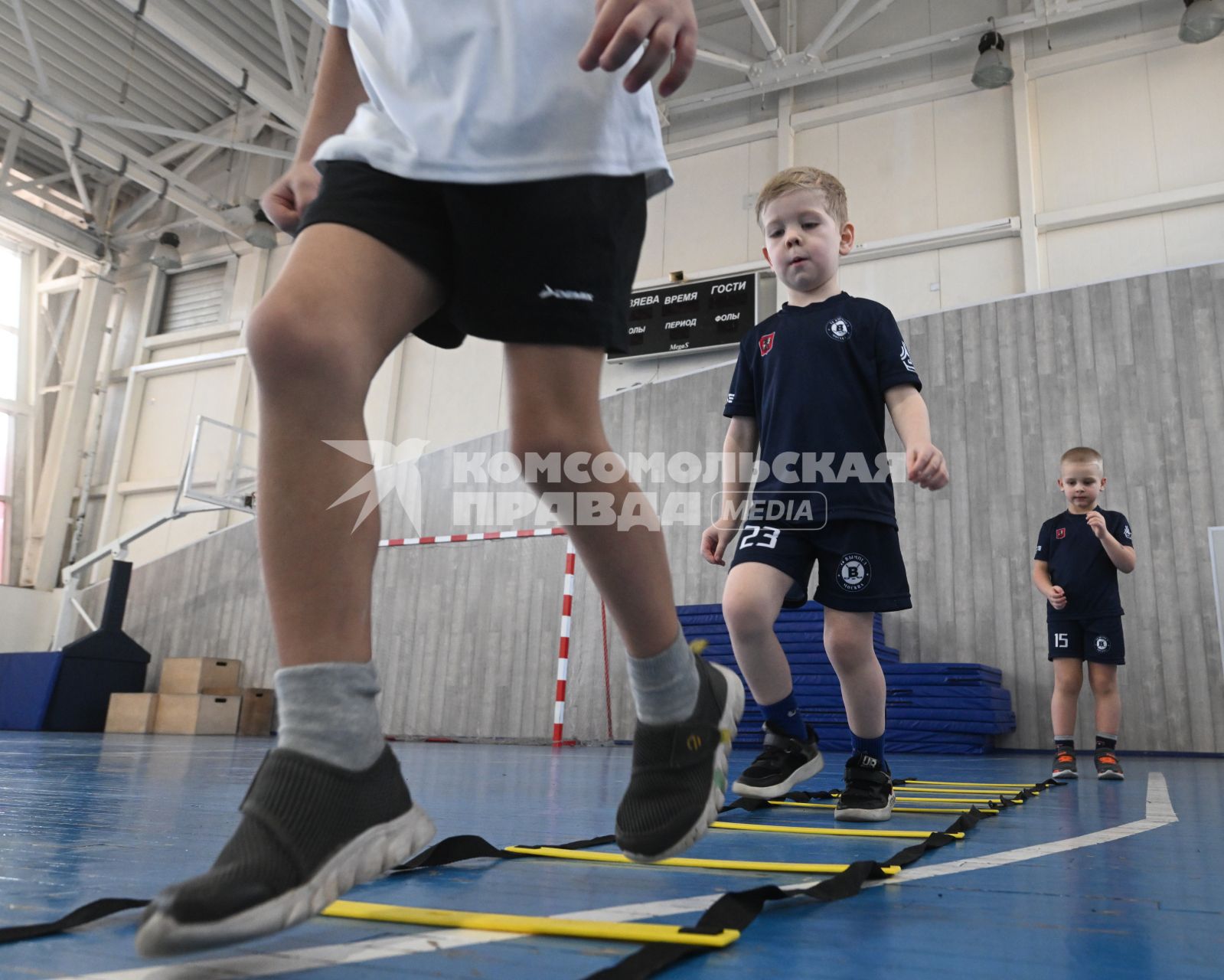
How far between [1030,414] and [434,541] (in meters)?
4.80

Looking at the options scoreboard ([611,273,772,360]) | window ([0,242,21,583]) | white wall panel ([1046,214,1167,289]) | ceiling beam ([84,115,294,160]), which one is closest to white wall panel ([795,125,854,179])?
scoreboard ([611,273,772,360])

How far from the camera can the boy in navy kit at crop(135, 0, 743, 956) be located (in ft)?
2.71

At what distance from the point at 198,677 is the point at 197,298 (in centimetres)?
582

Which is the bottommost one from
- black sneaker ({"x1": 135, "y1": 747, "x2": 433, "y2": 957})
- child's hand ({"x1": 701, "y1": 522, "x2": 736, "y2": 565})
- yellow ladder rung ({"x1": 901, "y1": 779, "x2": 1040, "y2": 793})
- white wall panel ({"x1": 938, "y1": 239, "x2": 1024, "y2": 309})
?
yellow ladder rung ({"x1": 901, "y1": 779, "x2": 1040, "y2": 793})

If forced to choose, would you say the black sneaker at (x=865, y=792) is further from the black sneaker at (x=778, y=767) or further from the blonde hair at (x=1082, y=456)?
the blonde hair at (x=1082, y=456)

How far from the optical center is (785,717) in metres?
2.12

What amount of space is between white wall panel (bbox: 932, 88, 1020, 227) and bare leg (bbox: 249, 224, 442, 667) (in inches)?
314

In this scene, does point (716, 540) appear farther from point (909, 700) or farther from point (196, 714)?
point (196, 714)

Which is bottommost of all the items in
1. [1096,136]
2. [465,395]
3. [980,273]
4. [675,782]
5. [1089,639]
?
[675,782]

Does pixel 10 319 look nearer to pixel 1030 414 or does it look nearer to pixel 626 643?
pixel 1030 414

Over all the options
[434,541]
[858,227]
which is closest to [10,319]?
[434,541]

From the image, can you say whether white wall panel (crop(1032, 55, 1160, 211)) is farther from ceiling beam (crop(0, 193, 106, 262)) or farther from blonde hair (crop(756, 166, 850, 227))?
ceiling beam (crop(0, 193, 106, 262))

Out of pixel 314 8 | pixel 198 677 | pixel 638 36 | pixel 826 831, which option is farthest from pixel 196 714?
pixel 638 36

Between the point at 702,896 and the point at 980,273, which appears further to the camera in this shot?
the point at 980,273
